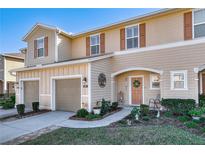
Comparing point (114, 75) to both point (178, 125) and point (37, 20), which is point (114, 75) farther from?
point (37, 20)

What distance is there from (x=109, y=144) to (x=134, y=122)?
267 centimetres

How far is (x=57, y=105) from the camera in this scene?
11164 mm

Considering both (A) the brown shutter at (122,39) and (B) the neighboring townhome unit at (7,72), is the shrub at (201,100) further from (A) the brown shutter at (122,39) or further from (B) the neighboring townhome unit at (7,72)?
(B) the neighboring townhome unit at (7,72)

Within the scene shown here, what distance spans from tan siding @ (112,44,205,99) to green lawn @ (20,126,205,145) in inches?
141

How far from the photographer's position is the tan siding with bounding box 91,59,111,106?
31.4 ft

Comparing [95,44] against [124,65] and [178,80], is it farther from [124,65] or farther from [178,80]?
[178,80]

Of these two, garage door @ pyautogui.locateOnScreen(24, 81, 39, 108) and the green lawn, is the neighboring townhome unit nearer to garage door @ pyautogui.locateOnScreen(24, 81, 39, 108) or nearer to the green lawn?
garage door @ pyautogui.locateOnScreen(24, 81, 39, 108)

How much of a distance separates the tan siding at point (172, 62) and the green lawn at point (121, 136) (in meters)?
3.58

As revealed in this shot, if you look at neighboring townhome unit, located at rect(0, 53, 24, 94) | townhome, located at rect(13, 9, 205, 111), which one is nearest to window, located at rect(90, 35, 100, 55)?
townhome, located at rect(13, 9, 205, 111)

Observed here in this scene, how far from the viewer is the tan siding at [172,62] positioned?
8.83m

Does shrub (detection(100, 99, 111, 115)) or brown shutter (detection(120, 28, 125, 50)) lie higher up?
brown shutter (detection(120, 28, 125, 50))

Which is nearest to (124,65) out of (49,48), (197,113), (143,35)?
(143,35)

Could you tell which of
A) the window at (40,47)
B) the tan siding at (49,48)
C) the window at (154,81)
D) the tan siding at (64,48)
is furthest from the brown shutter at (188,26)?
the window at (40,47)

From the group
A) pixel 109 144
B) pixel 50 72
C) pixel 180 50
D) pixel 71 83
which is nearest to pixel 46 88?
pixel 50 72
